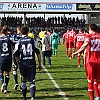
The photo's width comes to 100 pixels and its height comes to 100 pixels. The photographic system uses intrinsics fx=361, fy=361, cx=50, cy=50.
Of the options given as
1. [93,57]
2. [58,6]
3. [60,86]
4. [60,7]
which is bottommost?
[60,86]

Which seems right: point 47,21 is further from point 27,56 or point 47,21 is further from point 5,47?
point 27,56

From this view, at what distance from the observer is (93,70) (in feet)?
30.3

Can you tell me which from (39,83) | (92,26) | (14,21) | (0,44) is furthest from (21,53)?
(14,21)

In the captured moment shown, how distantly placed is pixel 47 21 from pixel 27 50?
5071 centimetres

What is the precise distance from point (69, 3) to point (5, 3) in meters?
8.86

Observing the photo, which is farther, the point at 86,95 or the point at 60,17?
the point at 60,17

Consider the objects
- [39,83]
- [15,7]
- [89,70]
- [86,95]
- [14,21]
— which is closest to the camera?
[89,70]

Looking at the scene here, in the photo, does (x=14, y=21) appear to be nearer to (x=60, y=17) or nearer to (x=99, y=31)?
(x=60, y=17)

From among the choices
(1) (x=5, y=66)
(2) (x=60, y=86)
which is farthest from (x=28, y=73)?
(2) (x=60, y=86)

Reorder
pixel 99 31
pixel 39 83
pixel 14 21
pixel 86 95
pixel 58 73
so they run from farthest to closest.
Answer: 1. pixel 14 21
2. pixel 58 73
3. pixel 39 83
4. pixel 86 95
5. pixel 99 31

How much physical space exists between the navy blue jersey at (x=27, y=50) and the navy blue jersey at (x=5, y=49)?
1195mm

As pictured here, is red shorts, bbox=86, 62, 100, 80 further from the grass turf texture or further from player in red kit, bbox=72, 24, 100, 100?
the grass turf texture

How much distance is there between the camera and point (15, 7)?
49.7 m

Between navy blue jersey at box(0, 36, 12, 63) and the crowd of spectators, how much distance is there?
47.8 m
